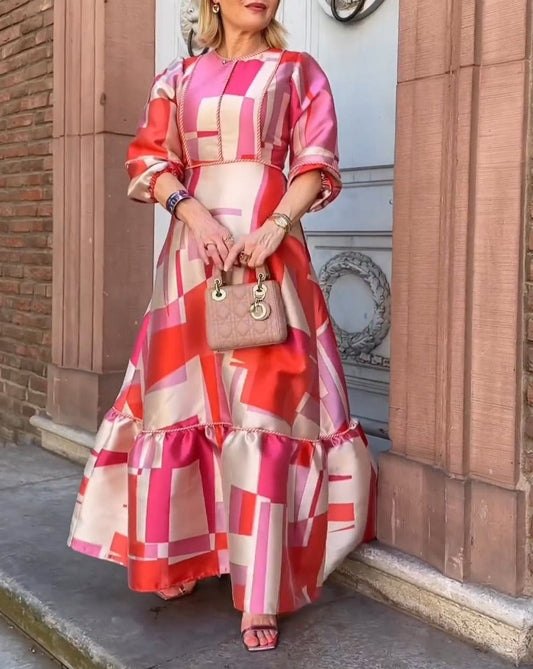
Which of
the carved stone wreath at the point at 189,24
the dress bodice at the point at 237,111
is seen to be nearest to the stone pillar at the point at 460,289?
the dress bodice at the point at 237,111

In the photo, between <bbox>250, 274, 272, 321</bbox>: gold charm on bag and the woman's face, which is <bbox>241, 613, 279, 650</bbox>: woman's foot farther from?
the woman's face

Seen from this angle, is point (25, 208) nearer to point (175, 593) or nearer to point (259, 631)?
point (175, 593)

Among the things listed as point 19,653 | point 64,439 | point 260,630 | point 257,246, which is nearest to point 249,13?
point 257,246

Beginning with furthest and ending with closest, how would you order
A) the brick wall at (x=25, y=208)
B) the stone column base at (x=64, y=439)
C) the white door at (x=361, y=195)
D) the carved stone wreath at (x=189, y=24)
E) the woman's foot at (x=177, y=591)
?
the brick wall at (x=25, y=208) < the stone column base at (x=64, y=439) < the carved stone wreath at (x=189, y=24) < the white door at (x=361, y=195) < the woman's foot at (x=177, y=591)

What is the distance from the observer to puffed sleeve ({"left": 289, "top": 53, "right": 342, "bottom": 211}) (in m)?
2.31

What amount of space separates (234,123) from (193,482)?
100cm

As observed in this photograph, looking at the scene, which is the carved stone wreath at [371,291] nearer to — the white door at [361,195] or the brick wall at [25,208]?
the white door at [361,195]

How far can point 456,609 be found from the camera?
7.75 ft

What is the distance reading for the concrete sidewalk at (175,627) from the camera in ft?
7.32

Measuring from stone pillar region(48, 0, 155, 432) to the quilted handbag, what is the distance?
1.92 metres

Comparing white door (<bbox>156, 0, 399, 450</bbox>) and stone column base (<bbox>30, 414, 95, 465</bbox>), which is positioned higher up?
white door (<bbox>156, 0, 399, 450</bbox>)

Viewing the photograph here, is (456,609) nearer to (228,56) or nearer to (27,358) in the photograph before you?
(228,56)

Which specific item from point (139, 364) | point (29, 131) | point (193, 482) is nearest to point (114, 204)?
point (29, 131)

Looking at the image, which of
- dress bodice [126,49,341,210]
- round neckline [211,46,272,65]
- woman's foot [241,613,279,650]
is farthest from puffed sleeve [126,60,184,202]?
woman's foot [241,613,279,650]
